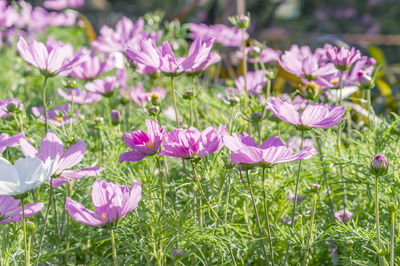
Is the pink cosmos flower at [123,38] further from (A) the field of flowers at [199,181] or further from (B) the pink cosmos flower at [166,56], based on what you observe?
(B) the pink cosmos flower at [166,56]

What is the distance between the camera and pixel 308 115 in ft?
2.06

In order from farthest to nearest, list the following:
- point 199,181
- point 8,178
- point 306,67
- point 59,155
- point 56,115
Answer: point 56,115
point 306,67
point 199,181
point 59,155
point 8,178

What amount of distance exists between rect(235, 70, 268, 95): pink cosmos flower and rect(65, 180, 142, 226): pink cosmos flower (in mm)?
660

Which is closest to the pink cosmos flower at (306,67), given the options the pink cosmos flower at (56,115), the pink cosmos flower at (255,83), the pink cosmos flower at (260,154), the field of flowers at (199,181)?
the field of flowers at (199,181)

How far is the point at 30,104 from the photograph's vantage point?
145cm

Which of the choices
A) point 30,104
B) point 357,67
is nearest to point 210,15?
point 30,104

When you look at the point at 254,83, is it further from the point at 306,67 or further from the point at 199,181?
the point at 199,181

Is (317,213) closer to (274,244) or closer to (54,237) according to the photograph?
(274,244)

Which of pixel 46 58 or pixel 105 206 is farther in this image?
pixel 46 58

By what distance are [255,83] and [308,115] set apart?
1.86 ft

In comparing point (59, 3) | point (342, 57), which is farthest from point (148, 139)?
point (59, 3)

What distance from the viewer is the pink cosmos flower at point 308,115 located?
2.04 ft

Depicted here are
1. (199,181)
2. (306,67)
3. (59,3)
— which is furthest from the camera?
(59,3)

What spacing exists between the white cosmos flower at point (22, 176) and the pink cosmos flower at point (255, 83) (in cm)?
70
